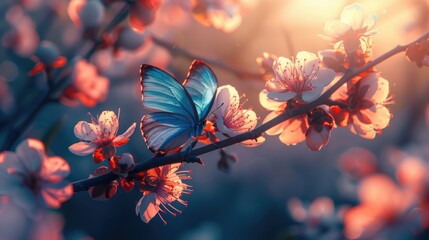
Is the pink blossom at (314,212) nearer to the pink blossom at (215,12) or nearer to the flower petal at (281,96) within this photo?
the pink blossom at (215,12)

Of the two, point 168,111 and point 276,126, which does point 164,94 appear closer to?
point 168,111

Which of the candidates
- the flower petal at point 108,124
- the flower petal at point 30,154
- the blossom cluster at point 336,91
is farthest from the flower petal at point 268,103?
the flower petal at point 30,154

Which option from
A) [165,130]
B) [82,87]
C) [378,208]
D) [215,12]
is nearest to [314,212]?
[378,208]

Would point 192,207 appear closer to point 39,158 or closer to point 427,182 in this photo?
point 427,182

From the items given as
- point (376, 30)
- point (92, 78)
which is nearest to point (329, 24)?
point (376, 30)

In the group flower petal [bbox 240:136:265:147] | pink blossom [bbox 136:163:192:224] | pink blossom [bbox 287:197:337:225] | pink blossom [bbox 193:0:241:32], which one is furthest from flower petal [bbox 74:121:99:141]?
pink blossom [bbox 287:197:337:225]
